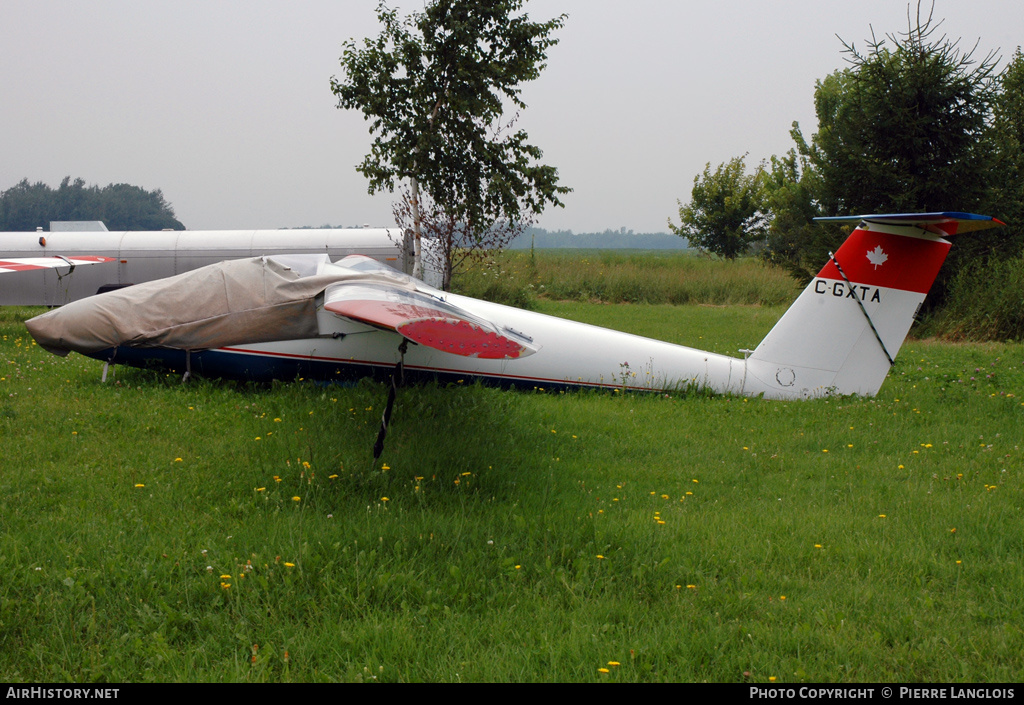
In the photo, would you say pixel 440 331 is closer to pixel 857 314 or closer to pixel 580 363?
pixel 580 363

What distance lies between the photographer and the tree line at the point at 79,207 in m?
79.0

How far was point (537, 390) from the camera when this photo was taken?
8219 millimetres

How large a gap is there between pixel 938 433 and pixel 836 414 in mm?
960

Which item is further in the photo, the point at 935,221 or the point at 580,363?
the point at 580,363

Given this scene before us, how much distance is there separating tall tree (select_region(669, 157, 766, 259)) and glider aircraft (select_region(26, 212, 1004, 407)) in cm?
3317

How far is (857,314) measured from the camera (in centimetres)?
779

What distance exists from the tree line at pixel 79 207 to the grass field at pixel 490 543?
80.2 meters

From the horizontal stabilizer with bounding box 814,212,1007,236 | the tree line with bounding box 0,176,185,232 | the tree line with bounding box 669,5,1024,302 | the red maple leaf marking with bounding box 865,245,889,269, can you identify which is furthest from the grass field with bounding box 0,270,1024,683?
the tree line with bounding box 0,176,185,232

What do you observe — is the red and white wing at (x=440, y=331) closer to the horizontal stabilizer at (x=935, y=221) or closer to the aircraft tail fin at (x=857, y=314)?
the horizontal stabilizer at (x=935, y=221)

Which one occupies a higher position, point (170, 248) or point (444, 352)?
point (170, 248)

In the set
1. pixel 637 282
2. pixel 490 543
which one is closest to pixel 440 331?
pixel 490 543

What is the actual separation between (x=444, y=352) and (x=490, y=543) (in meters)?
3.15

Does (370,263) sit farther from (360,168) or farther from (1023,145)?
(1023,145)
